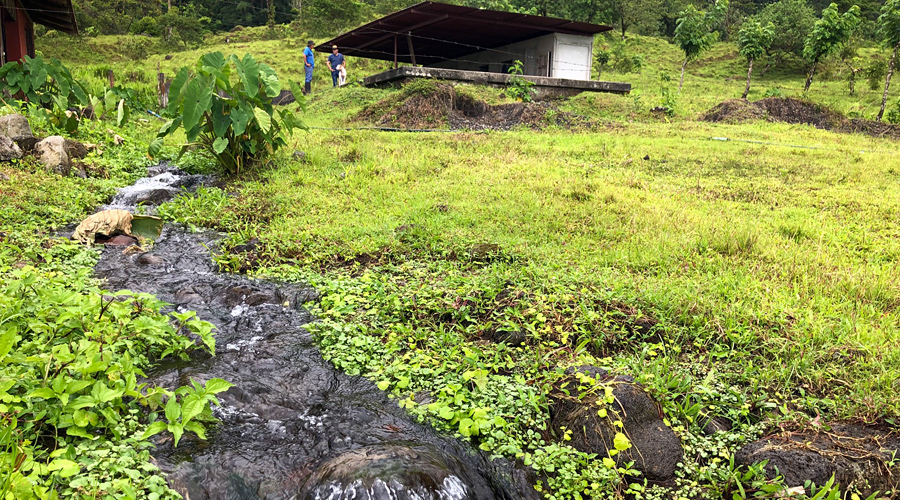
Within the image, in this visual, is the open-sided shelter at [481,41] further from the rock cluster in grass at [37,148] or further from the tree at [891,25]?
the rock cluster in grass at [37,148]

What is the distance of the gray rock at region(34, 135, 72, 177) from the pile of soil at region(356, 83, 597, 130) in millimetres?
7234

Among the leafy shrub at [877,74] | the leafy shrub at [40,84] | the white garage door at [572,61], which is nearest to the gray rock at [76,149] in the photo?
the leafy shrub at [40,84]

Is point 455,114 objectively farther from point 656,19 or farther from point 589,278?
point 656,19

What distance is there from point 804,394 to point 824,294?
1.54m

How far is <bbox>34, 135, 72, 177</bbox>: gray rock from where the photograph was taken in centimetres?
759

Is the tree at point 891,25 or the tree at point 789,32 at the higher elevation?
the tree at point 789,32

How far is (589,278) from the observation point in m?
4.44

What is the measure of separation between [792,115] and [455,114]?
449 inches

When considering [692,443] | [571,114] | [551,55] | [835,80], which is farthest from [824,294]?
[835,80]

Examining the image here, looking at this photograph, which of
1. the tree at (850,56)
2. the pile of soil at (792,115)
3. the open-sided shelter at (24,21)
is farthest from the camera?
the tree at (850,56)

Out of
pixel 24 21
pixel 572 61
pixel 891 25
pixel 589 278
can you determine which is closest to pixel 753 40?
pixel 891 25

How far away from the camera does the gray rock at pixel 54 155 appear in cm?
759

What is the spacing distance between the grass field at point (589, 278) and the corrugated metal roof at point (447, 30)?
345 inches

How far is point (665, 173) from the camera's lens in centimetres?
867
